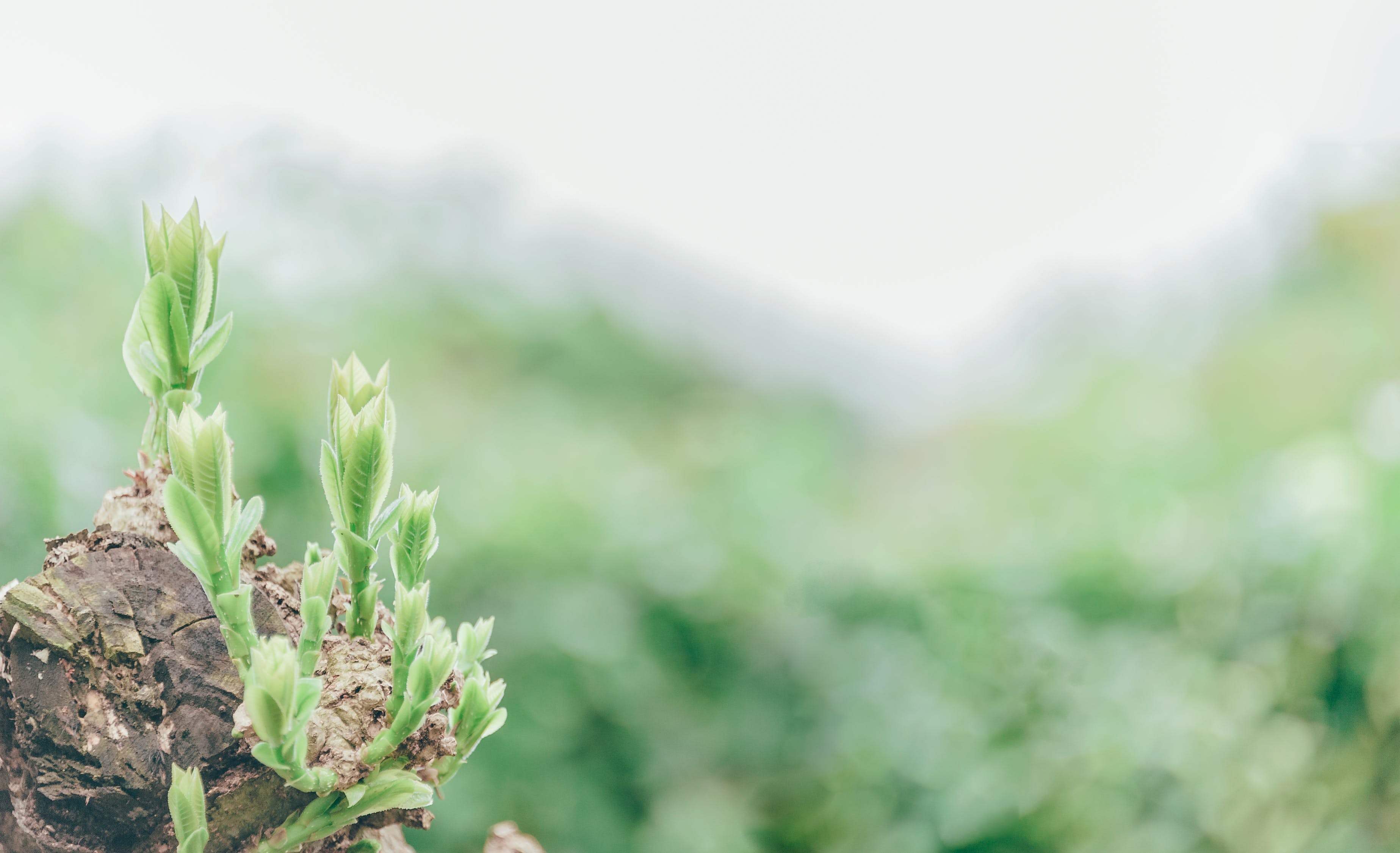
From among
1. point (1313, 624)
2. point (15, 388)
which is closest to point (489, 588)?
point (15, 388)

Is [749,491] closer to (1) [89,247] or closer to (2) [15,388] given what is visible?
(2) [15,388]

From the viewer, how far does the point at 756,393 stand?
224 centimetres

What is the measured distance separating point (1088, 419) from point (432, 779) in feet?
6.73

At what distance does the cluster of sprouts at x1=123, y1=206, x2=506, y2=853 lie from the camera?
0.96 ft

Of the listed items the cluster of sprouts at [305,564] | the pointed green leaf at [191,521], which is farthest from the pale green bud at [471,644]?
the pointed green leaf at [191,521]

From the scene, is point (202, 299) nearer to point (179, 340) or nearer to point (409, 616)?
point (179, 340)

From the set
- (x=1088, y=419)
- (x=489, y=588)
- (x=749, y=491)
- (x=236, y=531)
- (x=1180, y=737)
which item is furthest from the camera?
(x=1088, y=419)

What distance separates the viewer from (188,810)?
297 mm

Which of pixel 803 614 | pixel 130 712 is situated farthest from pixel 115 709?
pixel 803 614

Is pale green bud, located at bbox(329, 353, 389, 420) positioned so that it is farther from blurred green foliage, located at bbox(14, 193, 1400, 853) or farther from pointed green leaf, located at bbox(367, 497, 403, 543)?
blurred green foliage, located at bbox(14, 193, 1400, 853)

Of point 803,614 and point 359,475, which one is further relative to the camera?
point 803,614

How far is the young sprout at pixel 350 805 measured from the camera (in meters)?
0.32

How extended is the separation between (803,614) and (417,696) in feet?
3.25

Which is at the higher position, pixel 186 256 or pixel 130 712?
pixel 186 256
